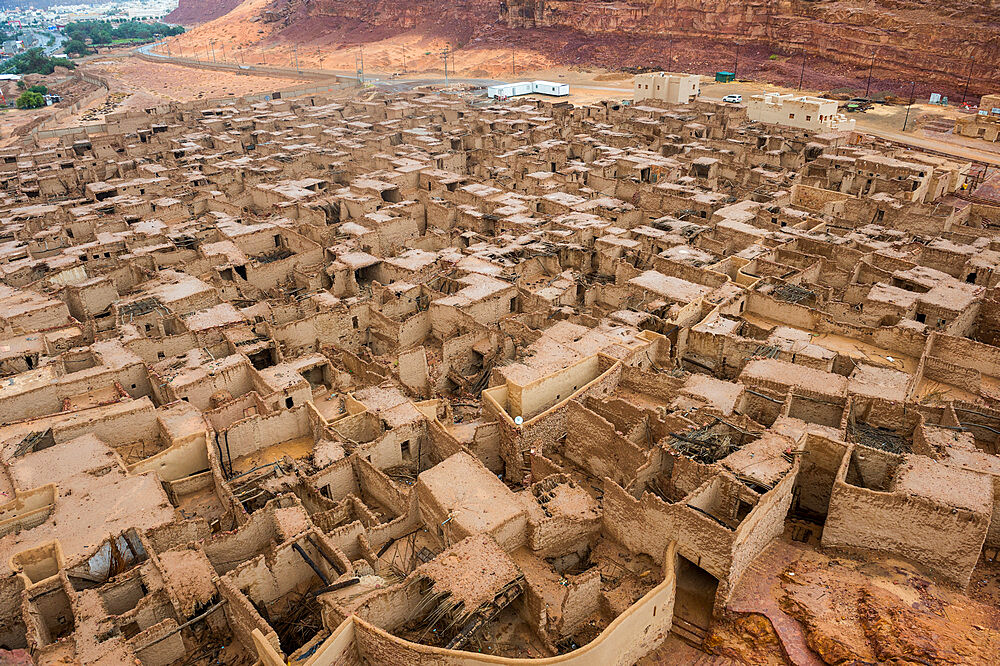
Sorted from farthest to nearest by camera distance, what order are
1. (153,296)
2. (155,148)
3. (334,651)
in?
1. (155,148)
2. (153,296)
3. (334,651)

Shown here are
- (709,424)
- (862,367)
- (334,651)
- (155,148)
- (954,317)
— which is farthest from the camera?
(155,148)

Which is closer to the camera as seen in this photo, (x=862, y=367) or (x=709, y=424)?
(x=709, y=424)

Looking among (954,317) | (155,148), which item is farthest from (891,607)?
(155,148)

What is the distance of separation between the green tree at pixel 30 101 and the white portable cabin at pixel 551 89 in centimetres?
6531

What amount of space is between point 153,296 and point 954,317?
99.7 feet

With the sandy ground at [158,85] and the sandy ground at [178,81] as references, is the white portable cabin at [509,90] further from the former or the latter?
the sandy ground at [178,81]

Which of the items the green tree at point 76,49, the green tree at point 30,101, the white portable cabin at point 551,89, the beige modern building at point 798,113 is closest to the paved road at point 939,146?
the beige modern building at point 798,113

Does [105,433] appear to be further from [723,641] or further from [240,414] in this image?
[723,641]

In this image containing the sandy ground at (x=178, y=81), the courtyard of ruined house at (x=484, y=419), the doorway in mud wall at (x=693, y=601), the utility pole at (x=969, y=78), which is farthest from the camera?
the sandy ground at (x=178, y=81)

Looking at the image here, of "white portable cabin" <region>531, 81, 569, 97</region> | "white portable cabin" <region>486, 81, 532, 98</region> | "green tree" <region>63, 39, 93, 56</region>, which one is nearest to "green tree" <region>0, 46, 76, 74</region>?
"green tree" <region>63, 39, 93, 56</region>

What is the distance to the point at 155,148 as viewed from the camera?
54719mm

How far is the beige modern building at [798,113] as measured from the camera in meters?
51.8

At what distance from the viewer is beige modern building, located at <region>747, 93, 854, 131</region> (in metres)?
51.8

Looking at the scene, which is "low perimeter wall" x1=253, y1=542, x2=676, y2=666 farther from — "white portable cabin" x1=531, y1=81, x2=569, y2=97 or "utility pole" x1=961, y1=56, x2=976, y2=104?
"utility pole" x1=961, y1=56, x2=976, y2=104
